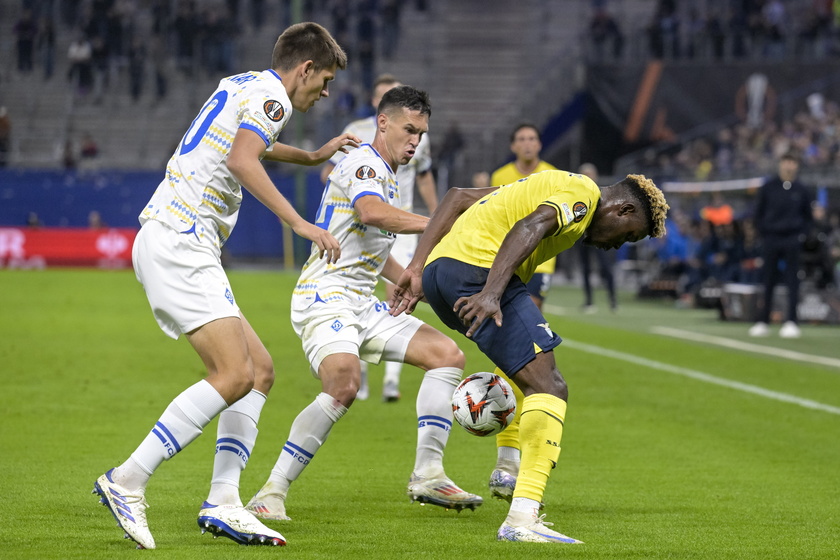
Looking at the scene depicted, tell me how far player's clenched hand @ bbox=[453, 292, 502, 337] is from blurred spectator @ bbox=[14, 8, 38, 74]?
1506 inches

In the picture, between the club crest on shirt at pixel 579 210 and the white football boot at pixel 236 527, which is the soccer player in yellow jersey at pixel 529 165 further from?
the white football boot at pixel 236 527

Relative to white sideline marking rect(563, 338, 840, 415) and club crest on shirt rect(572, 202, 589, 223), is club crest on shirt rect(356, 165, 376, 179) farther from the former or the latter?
white sideline marking rect(563, 338, 840, 415)

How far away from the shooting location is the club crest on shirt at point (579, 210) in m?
5.80

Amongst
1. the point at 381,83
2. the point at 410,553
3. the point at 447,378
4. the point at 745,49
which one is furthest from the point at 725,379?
the point at 745,49

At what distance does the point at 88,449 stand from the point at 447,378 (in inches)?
110

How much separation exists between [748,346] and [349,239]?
1020 cm

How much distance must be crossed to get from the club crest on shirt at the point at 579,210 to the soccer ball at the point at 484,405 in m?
0.93

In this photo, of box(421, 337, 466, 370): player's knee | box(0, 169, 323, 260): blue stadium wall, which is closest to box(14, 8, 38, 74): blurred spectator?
box(0, 169, 323, 260): blue stadium wall

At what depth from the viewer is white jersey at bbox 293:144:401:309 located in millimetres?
6824

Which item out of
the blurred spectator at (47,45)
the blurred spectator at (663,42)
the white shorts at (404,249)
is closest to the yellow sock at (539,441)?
the white shorts at (404,249)

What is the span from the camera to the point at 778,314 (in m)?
19.8

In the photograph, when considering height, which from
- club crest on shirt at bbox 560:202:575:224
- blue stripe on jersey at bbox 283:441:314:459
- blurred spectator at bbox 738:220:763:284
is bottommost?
blurred spectator at bbox 738:220:763:284

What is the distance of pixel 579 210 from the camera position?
5.80m

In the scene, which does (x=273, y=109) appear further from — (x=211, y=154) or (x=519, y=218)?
(x=519, y=218)
